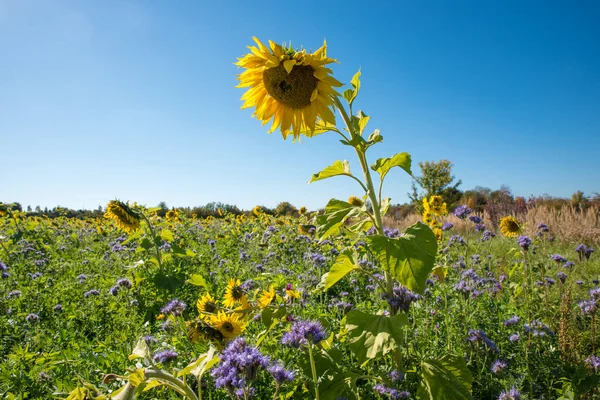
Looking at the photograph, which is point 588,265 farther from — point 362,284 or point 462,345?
point 462,345

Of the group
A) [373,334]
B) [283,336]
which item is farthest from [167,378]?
[373,334]

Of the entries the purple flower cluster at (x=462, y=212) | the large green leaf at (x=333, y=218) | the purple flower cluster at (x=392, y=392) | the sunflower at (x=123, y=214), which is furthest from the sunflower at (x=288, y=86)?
the purple flower cluster at (x=462, y=212)

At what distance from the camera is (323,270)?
5.45 meters

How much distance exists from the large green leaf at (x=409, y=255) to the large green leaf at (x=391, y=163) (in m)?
0.43

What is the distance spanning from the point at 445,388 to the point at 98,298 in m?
4.59

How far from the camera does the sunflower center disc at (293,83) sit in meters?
2.00

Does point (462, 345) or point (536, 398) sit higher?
point (462, 345)

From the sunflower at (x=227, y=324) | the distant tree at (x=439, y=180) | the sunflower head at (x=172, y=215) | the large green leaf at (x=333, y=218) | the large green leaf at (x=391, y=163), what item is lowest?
the sunflower at (x=227, y=324)

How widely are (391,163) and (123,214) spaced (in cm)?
374

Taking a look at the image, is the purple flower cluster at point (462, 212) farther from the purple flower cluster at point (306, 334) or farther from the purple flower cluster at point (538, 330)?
the purple flower cluster at point (306, 334)

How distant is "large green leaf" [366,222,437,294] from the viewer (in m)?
1.64

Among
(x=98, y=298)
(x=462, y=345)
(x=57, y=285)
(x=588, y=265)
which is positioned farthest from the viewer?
(x=588, y=265)

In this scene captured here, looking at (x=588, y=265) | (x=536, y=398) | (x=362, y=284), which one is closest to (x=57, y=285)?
(x=362, y=284)

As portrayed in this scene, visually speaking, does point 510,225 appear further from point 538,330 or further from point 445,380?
point 445,380
